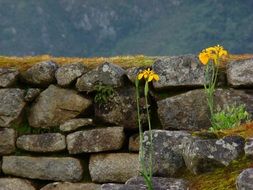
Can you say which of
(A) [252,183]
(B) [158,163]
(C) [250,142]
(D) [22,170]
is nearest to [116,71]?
(D) [22,170]

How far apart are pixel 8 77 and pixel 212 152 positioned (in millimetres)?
A: 5051

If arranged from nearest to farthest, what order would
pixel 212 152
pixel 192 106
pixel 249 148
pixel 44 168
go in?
pixel 249 148, pixel 212 152, pixel 192 106, pixel 44 168

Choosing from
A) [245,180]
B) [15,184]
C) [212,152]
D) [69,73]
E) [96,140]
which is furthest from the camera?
[15,184]

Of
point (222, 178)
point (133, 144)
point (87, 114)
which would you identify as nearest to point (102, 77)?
point (87, 114)

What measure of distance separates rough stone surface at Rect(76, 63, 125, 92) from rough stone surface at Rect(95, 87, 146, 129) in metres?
0.17

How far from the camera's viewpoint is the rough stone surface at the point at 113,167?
8648 millimetres

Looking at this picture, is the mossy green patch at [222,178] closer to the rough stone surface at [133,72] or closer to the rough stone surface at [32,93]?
the rough stone surface at [133,72]

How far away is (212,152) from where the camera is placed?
495 cm

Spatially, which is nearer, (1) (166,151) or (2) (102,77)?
(1) (166,151)

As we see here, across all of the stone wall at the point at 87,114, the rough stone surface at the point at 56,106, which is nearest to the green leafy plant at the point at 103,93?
the stone wall at the point at 87,114

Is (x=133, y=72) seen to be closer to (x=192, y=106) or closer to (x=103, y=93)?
(x=103, y=93)

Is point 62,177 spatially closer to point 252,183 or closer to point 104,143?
point 104,143

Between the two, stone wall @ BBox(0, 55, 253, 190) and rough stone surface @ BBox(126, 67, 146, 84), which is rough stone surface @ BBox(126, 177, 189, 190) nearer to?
stone wall @ BBox(0, 55, 253, 190)

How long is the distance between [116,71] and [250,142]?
4.18 meters
